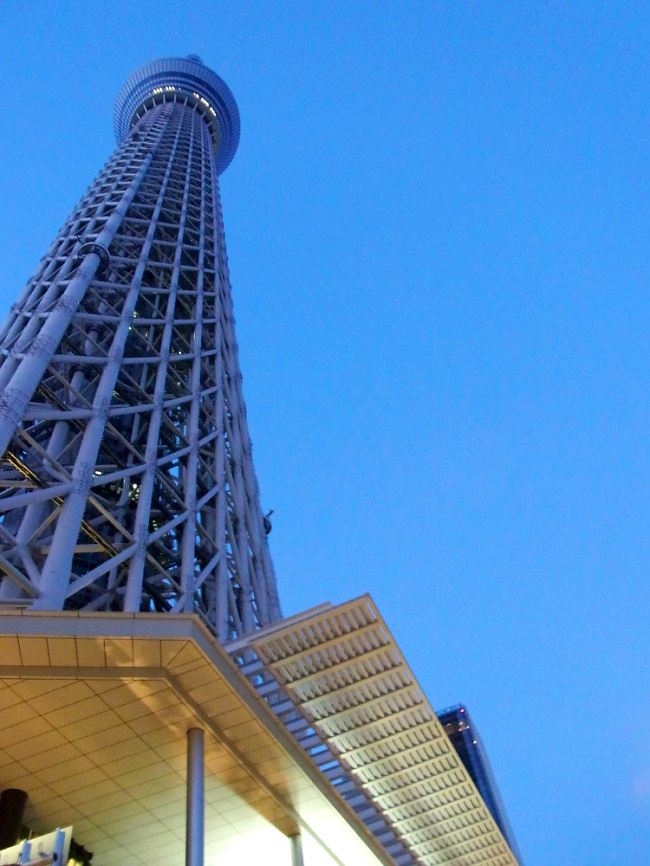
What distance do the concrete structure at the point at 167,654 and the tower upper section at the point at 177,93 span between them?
178ft

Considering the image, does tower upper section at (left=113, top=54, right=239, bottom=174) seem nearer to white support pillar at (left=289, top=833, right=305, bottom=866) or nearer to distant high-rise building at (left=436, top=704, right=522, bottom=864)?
distant high-rise building at (left=436, top=704, right=522, bottom=864)

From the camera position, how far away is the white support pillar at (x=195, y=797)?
17.0m

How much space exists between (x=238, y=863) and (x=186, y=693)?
848 cm

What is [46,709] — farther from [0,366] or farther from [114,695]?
[0,366]

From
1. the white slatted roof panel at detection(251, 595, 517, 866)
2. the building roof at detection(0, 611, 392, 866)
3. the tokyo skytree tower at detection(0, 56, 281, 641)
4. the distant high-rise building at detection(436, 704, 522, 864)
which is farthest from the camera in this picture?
the distant high-rise building at detection(436, 704, 522, 864)

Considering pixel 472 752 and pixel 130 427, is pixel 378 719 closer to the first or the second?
pixel 130 427

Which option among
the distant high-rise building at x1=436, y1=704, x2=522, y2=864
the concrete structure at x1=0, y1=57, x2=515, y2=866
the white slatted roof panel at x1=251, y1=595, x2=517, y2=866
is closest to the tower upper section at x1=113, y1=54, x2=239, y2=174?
the concrete structure at x1=0, y1=57, x2=515, y2=866

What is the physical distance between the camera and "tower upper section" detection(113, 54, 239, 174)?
100750mm

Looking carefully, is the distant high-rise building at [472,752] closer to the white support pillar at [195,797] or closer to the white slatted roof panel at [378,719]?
the white slatted roof panel at [378,719]

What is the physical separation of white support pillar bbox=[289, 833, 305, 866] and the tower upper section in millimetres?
91320

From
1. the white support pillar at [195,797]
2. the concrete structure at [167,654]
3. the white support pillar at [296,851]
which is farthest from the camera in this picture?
the white support pillar at [296,851]

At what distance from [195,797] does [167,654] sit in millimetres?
3251

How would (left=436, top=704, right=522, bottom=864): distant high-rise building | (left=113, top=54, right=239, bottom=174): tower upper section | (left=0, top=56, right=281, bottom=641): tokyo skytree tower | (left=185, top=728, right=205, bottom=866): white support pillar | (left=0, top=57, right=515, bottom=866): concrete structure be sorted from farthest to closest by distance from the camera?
(left=436, top=704, right=522, bottom=864): distant high-rise building < (left=113, top=54, right=239, bottom=174): tower upper section < (left=0, top=56, right=281, bottom=641): tokyo skytree tower < (left=0, top=57, right=515, bottom=866): concrete structure < (left=185, top=728, right=205, bottom=866): white support pillar

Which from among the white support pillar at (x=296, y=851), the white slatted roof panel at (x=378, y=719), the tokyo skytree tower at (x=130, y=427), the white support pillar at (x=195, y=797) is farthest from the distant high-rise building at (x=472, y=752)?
the white support pillar at (x=195, y=797)
